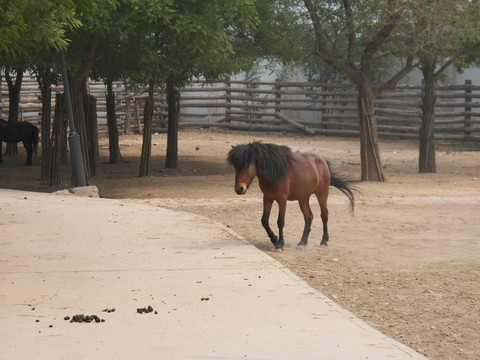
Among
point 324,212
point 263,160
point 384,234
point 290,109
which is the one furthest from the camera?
point 290,109

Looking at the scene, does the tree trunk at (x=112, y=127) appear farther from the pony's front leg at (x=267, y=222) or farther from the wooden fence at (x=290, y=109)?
the pony's front leg at (x=267, y=222)

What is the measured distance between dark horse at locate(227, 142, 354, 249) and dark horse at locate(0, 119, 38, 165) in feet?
44.8

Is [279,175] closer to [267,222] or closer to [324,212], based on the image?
[267,222]

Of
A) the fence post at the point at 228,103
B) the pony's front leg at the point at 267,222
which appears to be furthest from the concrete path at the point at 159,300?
the fence post at the point at 228,103

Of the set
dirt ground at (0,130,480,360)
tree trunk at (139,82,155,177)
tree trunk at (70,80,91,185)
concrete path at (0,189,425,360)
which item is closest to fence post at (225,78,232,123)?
dirt ground at (0,130,480,360)

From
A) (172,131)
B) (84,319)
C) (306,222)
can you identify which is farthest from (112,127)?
(84,319)

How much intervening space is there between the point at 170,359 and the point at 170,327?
790mm

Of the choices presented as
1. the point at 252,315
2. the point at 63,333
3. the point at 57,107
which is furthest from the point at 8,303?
the point at 57,107

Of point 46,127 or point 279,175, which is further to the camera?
point 46,127

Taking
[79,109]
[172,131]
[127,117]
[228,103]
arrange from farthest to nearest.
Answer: [228,103] → [127,117] → [172,131] → [79,109]

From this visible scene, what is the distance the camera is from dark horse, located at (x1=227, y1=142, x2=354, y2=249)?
32.1 ft

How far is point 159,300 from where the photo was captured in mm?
6699

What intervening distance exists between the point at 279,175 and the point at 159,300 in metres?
3.58

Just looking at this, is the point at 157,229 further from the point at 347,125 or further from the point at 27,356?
the point at 347,125
